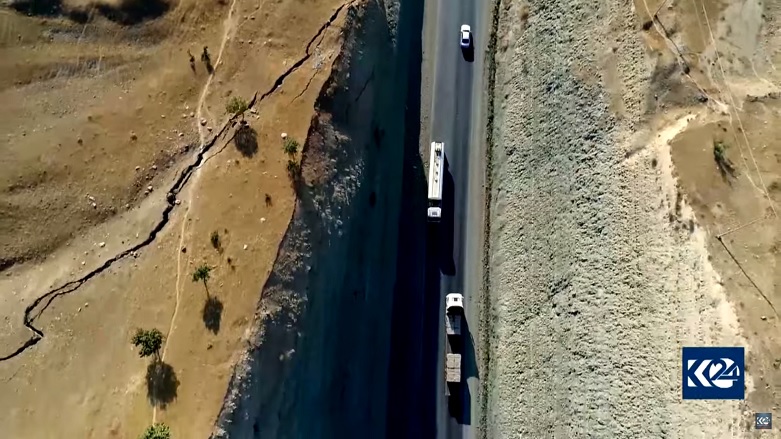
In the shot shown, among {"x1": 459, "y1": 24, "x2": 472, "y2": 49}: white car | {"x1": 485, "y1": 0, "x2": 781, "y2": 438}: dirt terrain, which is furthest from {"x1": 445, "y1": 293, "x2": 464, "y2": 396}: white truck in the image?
{"x1": 459, "y1": 24, "x2": 472, "y2": 49}: white car

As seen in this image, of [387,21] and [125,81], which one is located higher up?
[387,21]

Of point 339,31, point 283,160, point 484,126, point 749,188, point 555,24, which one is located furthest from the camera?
point 484,126

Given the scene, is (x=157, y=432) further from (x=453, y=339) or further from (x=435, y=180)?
(x=435, y=180)

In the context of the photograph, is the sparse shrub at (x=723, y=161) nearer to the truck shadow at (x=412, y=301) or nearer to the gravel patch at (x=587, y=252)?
the gravel patch at (x=587, y=252)

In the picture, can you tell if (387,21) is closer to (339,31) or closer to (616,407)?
(339,31)

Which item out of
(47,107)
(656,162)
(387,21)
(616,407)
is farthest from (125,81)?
(616,407)

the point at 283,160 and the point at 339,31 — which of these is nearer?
the point at 283,160

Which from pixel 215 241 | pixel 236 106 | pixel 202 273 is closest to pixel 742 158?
pixel 236 106
